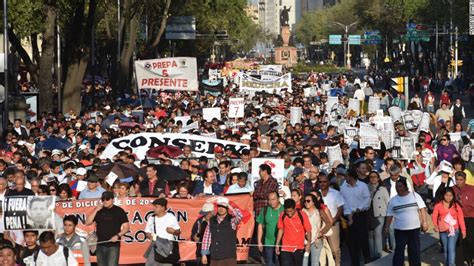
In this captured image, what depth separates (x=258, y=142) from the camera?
23.3 meters

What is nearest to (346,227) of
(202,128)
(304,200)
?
(304,200)

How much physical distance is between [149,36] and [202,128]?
41727mm

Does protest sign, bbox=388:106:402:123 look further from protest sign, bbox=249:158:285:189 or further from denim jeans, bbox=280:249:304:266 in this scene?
denim jeans, bbox=280:249:304:266

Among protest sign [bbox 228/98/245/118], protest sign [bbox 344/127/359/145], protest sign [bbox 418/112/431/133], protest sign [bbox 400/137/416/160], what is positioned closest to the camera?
protest sign [bbox 400/137/416/160]

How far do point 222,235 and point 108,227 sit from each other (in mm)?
1138

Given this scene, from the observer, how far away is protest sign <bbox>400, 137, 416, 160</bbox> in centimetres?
2261

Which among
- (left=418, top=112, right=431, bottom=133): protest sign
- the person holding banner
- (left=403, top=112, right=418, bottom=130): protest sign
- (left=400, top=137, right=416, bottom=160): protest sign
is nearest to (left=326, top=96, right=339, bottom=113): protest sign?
(left=403, top=112, right=418, bottom=130): protest sign

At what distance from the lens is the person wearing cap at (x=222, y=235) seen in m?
13.7

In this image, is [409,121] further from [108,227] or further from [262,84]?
[108,227]

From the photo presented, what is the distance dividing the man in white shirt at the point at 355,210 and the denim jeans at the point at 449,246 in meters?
1.15

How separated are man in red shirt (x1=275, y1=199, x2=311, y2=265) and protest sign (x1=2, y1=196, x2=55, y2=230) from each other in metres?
2.60

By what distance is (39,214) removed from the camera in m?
12.5

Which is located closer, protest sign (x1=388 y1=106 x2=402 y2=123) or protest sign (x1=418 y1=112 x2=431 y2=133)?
protest sign (x1=418 y1=112 x2=431 y2=133)

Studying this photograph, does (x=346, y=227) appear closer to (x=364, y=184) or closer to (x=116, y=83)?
(x=364, y=184)
